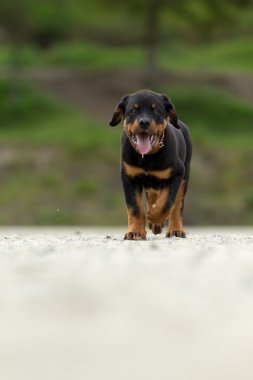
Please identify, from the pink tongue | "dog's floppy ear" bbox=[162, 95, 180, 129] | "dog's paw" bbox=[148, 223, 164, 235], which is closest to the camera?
the pink tongue

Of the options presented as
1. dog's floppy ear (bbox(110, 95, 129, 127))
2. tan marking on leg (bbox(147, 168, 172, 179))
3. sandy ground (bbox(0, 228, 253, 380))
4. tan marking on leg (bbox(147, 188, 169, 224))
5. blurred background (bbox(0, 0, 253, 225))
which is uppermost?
dog's floppy ear (bbox(110, 95, 129, 127))

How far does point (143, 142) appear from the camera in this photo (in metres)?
11.5

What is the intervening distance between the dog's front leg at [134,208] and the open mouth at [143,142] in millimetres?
467

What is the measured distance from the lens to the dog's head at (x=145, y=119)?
1135 cm

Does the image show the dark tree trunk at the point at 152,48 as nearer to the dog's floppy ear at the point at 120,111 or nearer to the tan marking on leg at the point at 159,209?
the dog's floppy ear at the point at 120,111

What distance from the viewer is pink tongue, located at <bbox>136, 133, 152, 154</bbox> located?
37.5ft

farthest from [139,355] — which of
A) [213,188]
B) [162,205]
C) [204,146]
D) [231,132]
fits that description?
[231,132]

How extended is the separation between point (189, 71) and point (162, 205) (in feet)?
131

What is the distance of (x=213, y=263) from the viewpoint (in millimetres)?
8312

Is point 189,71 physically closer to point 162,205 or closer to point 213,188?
point 213,188

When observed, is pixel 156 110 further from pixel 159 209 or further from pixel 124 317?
pixel 124 317

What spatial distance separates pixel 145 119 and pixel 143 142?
25 cm

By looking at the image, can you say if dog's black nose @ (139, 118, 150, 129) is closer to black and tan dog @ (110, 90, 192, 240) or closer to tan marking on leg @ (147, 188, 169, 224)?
black and tan dog @ (110, 90, 192, 240)

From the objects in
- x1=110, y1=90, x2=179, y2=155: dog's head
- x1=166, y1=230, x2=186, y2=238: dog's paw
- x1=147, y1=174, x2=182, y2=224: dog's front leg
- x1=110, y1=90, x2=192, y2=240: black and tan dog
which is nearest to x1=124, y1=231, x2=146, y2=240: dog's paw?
x1=110, y1=90, x2=192, y2=240: black and tan dog
